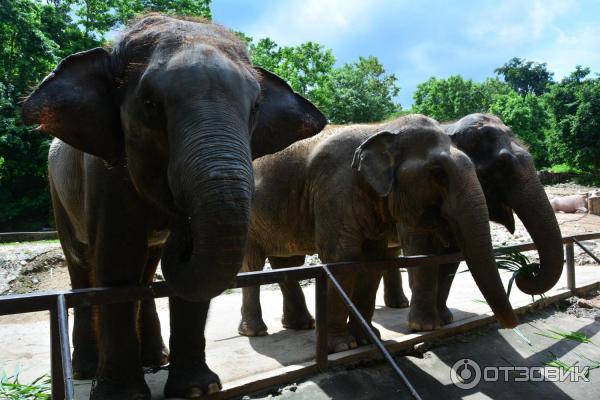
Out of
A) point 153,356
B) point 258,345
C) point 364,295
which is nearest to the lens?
point 153,356

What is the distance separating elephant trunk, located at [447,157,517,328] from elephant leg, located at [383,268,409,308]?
105 inches

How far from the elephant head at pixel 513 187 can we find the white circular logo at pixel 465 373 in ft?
2.80

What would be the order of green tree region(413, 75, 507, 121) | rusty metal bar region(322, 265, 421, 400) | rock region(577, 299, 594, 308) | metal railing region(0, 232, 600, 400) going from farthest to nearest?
green tree region(413, 75, 507, 121), rock region(577, 299, 594, 308), rusty metal bar region(322, 265, 421, 400), metal railing region(0, 232, 600, 400)

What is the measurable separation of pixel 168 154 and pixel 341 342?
2.47m

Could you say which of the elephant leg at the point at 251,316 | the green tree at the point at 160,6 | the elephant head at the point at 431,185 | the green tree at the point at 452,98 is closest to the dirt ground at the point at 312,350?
the elephant leg at the point at 251,316

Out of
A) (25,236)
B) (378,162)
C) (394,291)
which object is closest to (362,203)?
(378,162)

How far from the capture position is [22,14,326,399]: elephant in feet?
7.23

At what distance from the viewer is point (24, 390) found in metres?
3.38

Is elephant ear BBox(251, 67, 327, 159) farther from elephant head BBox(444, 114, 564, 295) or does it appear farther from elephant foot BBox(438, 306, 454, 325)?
elephant foot BBox(438, 306, 454, 325)

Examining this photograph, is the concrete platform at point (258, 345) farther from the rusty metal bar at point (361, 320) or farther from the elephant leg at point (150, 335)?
the rusty metal bar at point (361, 320)

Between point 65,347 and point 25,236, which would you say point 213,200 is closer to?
point 65,347

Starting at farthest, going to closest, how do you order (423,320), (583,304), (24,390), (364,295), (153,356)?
(583,304)
(423,320)
(364,295)
(153,356)
(24,390)

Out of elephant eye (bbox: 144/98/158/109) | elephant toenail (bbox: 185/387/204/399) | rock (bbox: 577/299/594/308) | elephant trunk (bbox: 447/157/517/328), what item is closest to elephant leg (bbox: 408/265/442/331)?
elephant trunk (bbox: 447/157/517/328)

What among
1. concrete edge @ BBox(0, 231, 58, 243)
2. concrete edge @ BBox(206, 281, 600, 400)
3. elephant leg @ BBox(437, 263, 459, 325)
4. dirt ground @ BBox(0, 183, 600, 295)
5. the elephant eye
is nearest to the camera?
the elephant eye
